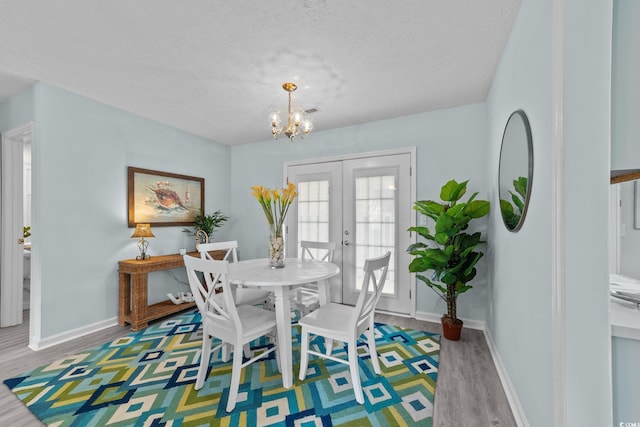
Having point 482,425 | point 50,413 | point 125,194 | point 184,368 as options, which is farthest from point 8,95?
point 482,425

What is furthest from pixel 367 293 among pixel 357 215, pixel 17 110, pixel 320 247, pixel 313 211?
pixel 17 110

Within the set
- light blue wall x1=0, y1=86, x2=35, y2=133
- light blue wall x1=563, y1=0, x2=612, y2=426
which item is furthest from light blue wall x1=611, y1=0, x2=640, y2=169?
light blue wall x1=0, y1=86, x2=35, y2=133

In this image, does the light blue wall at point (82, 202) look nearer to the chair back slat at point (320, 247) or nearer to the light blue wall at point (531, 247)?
the chair back slat at point (320, 247)

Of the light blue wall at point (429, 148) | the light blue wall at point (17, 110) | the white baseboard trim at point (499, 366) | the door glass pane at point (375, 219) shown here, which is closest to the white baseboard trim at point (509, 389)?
the white baseboard trim at point (499, 366)

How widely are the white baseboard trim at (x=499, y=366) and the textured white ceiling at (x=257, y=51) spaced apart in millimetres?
2430

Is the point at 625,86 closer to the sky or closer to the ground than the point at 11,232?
closer to the sky

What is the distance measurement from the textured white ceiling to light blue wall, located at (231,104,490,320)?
244 millimetres

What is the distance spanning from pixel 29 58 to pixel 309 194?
304cm

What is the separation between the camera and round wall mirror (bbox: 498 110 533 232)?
146cm

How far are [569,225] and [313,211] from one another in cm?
312

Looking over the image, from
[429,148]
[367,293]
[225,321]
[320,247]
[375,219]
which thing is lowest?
[225,321]

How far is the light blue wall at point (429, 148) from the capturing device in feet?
9.70

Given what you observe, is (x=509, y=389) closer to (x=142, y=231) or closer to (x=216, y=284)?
(x=216, y=284)

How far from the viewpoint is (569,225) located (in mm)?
999
